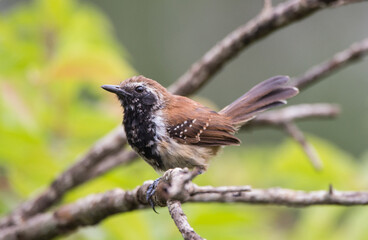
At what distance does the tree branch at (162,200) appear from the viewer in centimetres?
235

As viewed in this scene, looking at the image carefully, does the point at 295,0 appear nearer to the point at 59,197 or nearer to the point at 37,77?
the point at 37,77

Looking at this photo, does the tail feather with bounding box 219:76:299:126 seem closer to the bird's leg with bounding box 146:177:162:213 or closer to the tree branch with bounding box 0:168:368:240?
the tree branch with bounding box 0:168:368:240

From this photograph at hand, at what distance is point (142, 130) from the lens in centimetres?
346

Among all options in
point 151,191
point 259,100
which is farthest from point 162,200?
point 259,100

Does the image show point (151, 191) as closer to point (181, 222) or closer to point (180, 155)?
point (181, 222)

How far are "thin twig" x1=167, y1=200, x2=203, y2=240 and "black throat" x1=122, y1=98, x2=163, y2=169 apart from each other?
1.01m

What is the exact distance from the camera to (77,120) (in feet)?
12.4

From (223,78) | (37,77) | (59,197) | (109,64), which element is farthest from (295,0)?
(223,78)

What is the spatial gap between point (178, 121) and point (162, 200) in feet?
3.65

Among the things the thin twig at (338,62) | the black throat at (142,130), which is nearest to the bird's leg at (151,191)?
the black throat at (142,130)

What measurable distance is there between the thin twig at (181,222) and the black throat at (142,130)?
101 cm

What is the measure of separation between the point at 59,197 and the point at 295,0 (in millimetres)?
2023

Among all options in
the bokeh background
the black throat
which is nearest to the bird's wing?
the black throat

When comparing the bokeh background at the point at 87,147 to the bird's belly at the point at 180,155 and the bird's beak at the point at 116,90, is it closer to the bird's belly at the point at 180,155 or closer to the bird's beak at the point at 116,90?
the bird's beak at the point at 116,90
